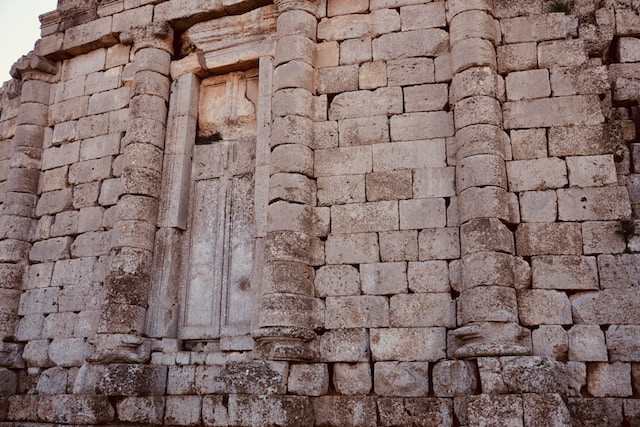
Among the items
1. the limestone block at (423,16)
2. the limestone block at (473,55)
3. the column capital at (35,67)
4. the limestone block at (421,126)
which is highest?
the column capital at (35,67)

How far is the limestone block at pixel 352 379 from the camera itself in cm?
679

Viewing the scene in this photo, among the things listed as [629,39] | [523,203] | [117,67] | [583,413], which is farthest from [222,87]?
[583,413]

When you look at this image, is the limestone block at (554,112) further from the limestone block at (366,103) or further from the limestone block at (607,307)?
the limestone block at (607,307)

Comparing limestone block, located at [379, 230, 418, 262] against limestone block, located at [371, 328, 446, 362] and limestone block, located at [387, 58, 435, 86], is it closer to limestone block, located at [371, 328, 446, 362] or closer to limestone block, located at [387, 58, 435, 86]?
limestone block, located at [371, 328, 446, 362]

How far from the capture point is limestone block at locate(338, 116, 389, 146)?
759cm

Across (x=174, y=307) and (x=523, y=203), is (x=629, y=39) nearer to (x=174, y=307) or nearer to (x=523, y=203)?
(x=523, y=203)

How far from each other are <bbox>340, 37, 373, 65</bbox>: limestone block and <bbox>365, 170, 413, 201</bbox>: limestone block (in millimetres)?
1552

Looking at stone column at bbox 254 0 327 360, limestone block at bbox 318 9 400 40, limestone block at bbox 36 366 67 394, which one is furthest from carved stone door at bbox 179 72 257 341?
limestone block at bbox 36 366 67 394

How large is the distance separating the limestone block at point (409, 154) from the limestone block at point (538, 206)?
1.01 m

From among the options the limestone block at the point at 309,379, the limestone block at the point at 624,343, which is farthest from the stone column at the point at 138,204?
the limestone block at the point at 624,343

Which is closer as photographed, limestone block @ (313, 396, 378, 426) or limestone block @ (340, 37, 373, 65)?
limestone block @ (313, 396, 378, 426)

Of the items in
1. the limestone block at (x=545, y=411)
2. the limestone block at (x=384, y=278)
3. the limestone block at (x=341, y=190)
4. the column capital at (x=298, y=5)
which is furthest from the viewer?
the column capital at (x=298, y=5)

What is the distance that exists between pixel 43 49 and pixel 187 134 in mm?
3317

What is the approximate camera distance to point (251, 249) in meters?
8.02
